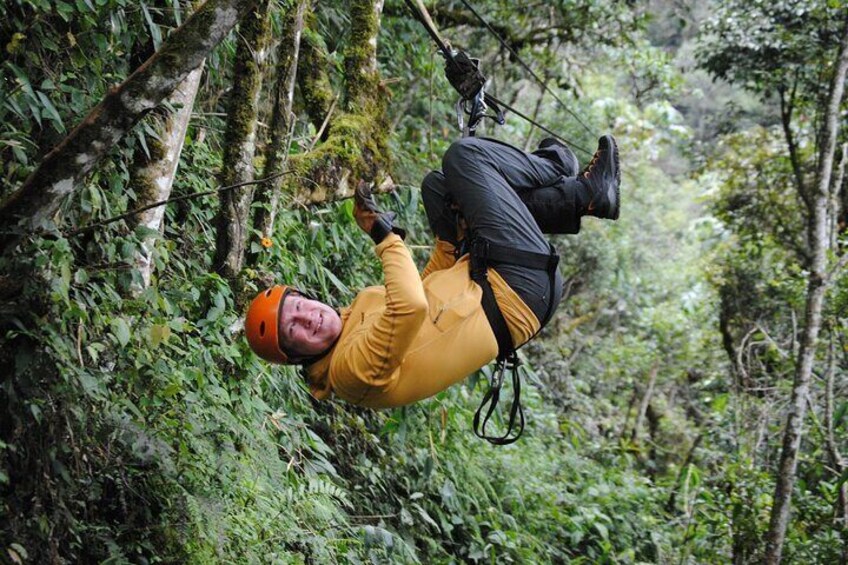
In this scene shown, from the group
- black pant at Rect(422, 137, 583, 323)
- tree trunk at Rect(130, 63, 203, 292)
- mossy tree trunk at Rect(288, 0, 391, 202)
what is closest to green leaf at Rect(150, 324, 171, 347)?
tree trunk at Rect(130, 63, 203, 292)

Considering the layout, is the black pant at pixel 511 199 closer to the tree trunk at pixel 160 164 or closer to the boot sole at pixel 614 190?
the boot sole at pixel 614 190

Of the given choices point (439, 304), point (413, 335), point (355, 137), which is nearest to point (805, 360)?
point (355, 137)

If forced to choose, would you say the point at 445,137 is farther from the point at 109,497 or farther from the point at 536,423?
the point at 109,497

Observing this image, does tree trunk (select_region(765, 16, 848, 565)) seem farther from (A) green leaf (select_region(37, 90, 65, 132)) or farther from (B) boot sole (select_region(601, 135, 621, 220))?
(A) green leaf (select_region(37, 90, 65, 132))

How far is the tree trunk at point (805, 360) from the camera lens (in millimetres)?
6293

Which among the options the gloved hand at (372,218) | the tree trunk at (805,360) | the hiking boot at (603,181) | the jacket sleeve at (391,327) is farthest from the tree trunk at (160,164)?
the tree trunk at (805,360)

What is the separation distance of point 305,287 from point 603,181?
218 cm

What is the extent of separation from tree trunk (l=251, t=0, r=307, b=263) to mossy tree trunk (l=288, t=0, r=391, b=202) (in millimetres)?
197

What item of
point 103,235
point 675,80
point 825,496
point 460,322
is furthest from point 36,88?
point 675,80

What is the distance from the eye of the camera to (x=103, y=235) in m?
3.37

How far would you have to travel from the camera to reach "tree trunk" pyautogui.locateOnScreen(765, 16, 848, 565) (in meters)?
6.29

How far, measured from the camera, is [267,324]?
333 cm

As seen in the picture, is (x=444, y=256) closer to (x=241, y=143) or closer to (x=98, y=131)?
(x=241, y=143)

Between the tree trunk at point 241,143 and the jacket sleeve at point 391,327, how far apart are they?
3.31ft
